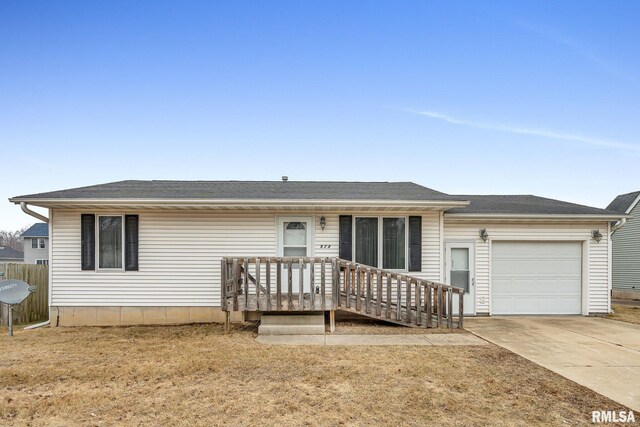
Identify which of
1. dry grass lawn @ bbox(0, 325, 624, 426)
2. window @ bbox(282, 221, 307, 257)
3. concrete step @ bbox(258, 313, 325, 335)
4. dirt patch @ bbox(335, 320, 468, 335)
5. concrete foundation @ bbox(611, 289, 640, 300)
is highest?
window @ bbox(282, 221, 307, 257)

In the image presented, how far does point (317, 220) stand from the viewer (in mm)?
8109

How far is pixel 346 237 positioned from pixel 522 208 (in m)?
5.01

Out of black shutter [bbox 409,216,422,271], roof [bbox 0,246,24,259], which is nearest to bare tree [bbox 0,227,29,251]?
roof [bbox 0,246,24,259]

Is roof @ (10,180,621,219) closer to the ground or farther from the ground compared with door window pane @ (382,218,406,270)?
farther from the ground

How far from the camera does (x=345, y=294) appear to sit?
283 inches

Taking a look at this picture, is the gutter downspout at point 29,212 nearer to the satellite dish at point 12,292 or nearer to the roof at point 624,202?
the satellite dish at point 12,292

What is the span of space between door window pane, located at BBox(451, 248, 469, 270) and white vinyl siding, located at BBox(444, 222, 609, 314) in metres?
0.26

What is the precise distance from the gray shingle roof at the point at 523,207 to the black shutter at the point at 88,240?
8.50 meters

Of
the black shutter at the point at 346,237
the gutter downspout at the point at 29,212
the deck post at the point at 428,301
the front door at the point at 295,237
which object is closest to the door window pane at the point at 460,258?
the deck post at the point at 428,301

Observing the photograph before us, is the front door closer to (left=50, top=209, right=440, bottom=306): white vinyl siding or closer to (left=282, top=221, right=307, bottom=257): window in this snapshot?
(left=282, top=221, right=307, bottom=257): window

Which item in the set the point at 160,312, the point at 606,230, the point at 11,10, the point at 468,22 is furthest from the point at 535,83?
the point at 11,10

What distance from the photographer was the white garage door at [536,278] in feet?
29.1

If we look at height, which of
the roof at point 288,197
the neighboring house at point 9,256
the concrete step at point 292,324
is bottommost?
the neighboring house at point 9,256

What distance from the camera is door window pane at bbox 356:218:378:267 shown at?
8094 mm
